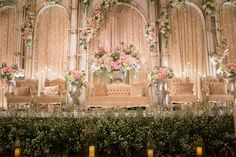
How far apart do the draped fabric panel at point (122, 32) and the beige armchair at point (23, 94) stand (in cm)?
198

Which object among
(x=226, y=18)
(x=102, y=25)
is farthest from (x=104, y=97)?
(x=226, y=18)

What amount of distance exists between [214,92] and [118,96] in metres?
2.35

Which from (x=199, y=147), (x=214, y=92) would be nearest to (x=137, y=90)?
(x=214, y=92)

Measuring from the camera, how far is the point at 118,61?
815 cm

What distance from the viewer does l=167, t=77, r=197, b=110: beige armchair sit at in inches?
291

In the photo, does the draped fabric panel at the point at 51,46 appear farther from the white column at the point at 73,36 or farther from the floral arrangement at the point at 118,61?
the floral arrangement at the point at 118,61

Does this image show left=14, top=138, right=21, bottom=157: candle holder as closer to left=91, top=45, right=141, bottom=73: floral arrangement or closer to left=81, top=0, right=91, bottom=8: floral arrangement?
left=91, top=45, right=141, bottom=73: floral arrangement

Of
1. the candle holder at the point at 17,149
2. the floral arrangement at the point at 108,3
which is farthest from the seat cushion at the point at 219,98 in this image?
the candle holder at the point at 17,149

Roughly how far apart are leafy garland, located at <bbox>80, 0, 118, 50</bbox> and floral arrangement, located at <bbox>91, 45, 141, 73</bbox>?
830mm

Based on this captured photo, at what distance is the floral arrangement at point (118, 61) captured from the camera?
814cm

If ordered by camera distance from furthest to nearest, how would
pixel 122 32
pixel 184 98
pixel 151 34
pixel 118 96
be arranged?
pixel 122 32 < pixel 151 34 < pixel 118 96 < pixel 184 98

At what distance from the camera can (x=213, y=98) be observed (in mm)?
7301

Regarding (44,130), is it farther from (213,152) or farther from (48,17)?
(48,17)

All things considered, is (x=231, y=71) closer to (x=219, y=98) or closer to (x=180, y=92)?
(x=219, y=98)
